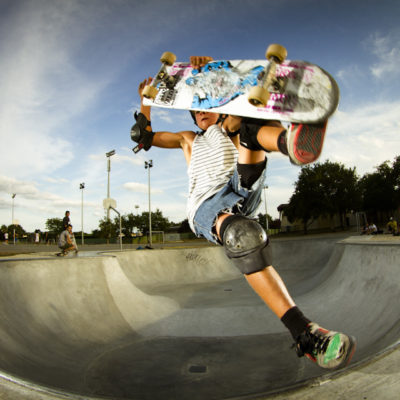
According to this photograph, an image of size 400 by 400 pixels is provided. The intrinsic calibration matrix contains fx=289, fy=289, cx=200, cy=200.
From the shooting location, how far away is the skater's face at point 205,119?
256cm

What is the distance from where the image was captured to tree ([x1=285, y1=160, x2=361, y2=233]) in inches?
1412

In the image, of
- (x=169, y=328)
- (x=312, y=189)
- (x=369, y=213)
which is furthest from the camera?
(x=369, y=213)

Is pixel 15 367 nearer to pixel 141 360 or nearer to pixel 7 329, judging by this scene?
pixel 7 329

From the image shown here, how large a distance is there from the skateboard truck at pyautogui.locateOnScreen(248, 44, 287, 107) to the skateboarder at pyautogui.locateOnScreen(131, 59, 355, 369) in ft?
0.82

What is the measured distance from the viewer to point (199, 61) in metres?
2.31

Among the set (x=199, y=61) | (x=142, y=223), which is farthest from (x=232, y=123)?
(x=142, y=223)

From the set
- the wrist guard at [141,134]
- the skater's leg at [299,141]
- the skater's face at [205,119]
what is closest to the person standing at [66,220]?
the wrist guard at [141,134]

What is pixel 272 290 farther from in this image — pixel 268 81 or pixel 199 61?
pixel 199 61

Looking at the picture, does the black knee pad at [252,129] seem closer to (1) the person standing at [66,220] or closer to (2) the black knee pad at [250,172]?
(2) the black knee pad at [250,172]

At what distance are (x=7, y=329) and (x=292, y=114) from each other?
404 centimetres

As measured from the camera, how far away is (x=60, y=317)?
478 centimetres

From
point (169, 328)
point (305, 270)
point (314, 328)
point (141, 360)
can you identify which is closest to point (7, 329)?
point (141, 360)

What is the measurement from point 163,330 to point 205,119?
406 centimetres

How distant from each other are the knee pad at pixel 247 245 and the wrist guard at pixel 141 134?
126 centimetres
